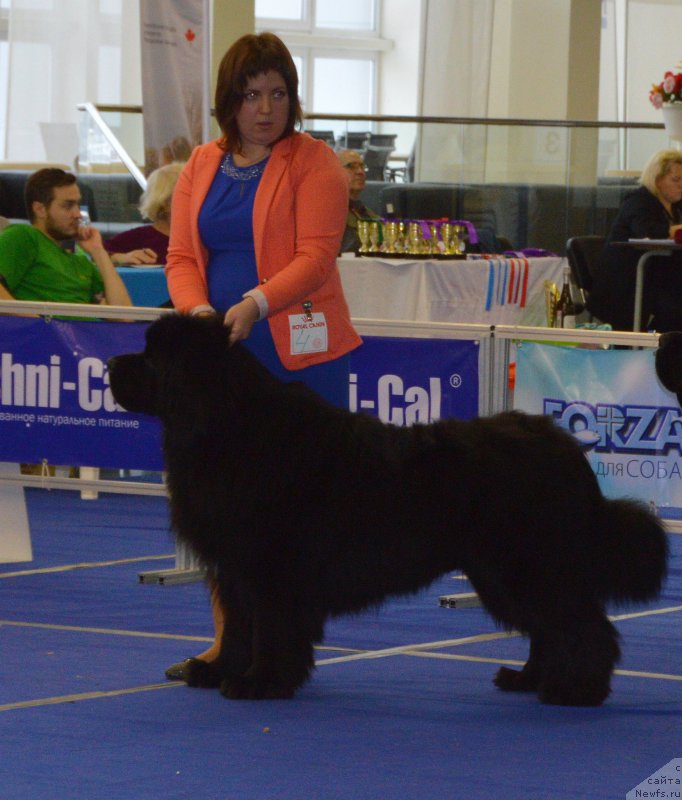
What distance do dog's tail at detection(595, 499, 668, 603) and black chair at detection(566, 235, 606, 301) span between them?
6351 millimetres

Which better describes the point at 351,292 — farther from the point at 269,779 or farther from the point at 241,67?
the point at 269,779

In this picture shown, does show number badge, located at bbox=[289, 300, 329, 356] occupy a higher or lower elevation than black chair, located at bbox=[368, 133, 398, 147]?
lower

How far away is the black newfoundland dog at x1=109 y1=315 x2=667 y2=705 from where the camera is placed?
3.49 meters

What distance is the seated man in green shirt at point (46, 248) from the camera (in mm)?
6535

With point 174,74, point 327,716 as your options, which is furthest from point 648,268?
point 327,716

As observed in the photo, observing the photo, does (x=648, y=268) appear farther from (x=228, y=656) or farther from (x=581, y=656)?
(x=228, y=656)

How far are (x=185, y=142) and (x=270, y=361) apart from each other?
3.60 m

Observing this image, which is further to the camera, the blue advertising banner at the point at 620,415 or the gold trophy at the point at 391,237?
the gold trophy at the point at 391,237

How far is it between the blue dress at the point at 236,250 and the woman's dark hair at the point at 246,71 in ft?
0.37

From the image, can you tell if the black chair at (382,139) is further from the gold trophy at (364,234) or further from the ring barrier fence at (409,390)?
the ring barrier fence at (409,390)

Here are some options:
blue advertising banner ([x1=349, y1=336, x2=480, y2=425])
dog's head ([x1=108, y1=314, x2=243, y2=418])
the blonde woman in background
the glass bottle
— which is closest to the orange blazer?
dog's head ([x1=108, y1=314, x2=243, y2=418])

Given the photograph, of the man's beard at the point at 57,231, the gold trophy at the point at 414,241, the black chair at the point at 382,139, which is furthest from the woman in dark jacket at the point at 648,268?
the man's beard at the point at 57,231

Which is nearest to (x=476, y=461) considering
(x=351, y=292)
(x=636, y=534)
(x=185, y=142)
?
(x=636, y=534)

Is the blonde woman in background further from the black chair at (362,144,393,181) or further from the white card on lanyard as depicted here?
the black chair at (362,144,393,181)
